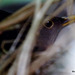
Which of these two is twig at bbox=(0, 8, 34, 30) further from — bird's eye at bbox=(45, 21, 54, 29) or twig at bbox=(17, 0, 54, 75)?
bird's eye at bbox=(45, 21, 54, 29)

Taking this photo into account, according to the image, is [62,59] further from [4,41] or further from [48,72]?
[4,41]

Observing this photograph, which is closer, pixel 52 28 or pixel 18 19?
pixel 18 19

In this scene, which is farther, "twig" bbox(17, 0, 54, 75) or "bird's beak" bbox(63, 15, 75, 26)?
"bird's beak" bbox(63, 15, 75, 26)

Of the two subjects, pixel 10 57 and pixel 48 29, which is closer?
pixel 10 57

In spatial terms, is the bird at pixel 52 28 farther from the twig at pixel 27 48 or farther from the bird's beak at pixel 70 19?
the twig at pixel 27 48

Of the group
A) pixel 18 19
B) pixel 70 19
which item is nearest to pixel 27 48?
pixel 18 19

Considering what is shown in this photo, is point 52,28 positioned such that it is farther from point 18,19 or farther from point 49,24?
point 18,19

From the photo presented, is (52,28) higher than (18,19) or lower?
lower

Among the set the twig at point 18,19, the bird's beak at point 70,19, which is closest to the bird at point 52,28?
the bird's beak at point 70,19

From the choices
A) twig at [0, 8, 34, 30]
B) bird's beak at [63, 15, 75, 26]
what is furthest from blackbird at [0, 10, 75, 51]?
twig at [0, 8, 34, 30]

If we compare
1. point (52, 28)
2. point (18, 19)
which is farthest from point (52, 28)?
point (18, 19)

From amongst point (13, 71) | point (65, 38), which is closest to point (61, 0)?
point (65, 38)
